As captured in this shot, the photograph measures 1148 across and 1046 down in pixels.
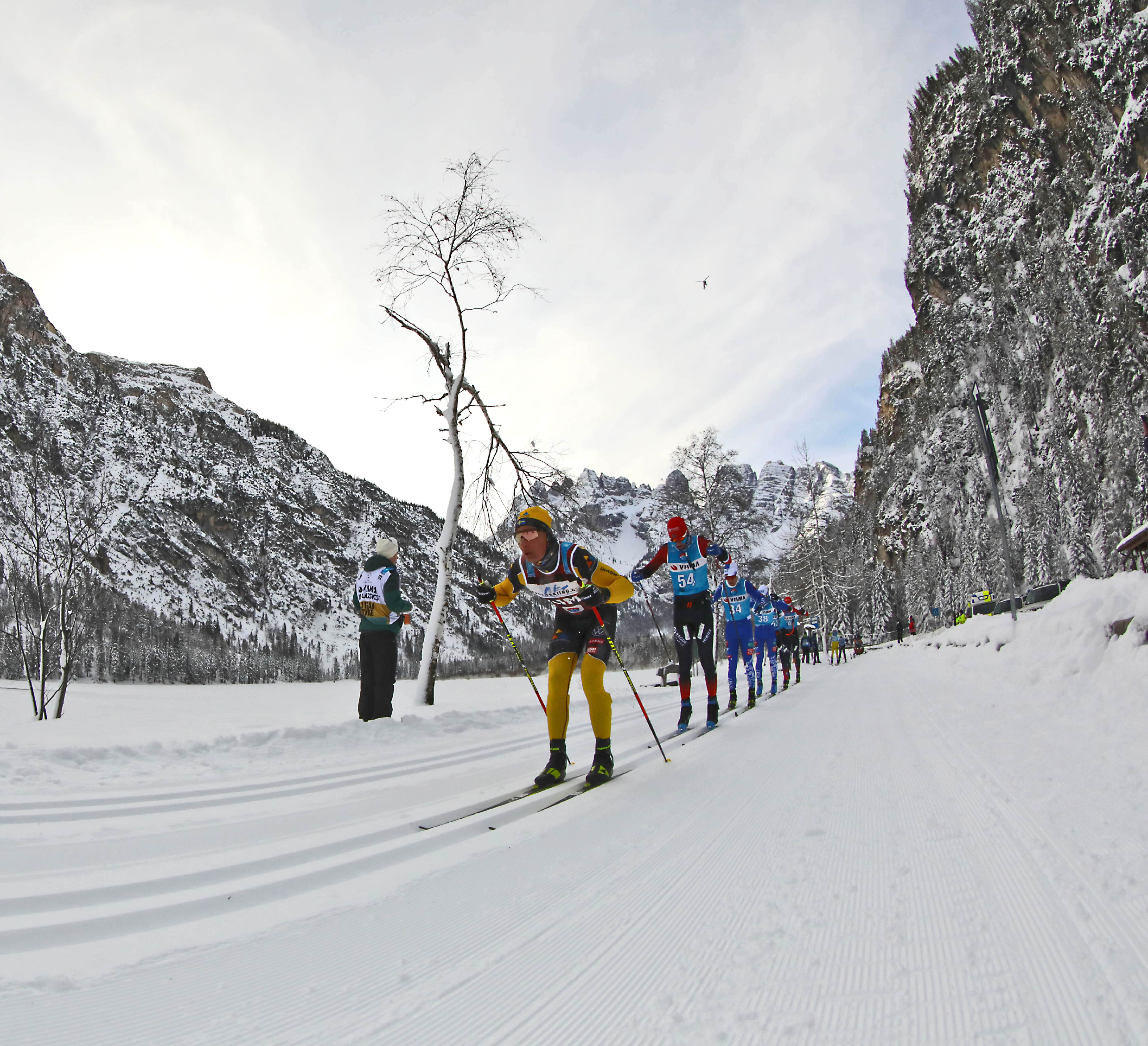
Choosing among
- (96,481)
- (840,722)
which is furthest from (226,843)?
(96,481)

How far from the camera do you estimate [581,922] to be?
167 cm

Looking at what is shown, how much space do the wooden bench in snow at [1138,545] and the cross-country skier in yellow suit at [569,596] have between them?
1715 cm

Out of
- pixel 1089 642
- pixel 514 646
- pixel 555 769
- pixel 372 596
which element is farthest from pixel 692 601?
pixel 1089 642

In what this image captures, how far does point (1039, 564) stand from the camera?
53.7 metres

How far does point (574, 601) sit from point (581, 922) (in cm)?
255

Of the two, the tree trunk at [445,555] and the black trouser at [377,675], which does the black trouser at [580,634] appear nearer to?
the black trouser at [377,675]

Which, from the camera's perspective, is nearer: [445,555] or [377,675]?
[377,675]

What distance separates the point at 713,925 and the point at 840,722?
5092 mm

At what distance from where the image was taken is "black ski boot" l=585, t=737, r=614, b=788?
3.61 meters

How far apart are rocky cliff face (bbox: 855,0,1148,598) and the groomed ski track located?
149 feet

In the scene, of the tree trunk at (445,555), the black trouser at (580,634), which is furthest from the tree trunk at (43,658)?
the black trouser at (580,634)

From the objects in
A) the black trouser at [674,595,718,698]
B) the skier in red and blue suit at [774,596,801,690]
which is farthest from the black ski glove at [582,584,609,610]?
the skier in red and blue suit at [774,596,801,690]

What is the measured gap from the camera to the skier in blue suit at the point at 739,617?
366 inches

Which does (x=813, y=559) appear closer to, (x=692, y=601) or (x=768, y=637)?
(x=768, y=637)
